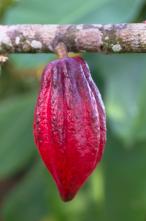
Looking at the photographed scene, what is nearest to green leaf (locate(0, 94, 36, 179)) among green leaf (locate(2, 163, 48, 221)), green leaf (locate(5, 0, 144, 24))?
green leaf (locate(2, 163, 48, 221))

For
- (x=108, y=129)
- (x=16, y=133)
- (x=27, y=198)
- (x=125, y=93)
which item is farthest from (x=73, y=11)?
(x=27, y=198)

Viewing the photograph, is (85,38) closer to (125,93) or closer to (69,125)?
(69,125)

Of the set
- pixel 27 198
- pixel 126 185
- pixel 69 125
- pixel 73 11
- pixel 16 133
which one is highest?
pixel 69 125

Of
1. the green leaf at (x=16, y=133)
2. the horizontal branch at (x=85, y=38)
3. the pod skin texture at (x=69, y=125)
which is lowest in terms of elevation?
the green leaf at (x=16, y=133)

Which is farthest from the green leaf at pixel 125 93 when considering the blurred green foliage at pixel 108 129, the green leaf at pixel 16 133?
the green leaf at pixel 16 133

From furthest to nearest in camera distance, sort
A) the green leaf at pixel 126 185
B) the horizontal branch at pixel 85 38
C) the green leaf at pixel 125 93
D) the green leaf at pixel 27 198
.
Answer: the green leaf at pixel 27 198 < the green leaf at pixel 126 185 < the green leaf at pixel 125 93 < the horizontal branch at pixel 85 38

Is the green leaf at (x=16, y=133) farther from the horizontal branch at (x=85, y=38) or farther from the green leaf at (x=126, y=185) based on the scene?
the horizontal branch at (x=85, y=38)

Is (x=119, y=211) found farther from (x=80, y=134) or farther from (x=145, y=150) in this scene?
(x=80, y=134)
